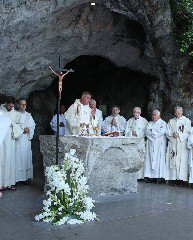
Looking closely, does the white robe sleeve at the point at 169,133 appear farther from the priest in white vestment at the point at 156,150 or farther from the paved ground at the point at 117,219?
the paved ground at the point at 117,219

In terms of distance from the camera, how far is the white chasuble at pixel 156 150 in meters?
10.0

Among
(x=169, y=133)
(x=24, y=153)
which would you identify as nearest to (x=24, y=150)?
(x=24, y=153)

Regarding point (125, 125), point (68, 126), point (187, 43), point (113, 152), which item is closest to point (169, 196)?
point (113, 152)

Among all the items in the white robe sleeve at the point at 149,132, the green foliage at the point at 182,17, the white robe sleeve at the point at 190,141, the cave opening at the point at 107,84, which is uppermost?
the green foliage at the point at 182,17

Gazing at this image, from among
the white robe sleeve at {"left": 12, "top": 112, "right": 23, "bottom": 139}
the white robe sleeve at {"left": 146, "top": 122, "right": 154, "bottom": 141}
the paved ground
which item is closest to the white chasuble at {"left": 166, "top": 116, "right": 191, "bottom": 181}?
the white robe sleeve at {"left": 146, "top": 122, "right": 154, "bottom": 141}

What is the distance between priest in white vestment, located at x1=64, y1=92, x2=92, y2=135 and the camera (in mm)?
8262

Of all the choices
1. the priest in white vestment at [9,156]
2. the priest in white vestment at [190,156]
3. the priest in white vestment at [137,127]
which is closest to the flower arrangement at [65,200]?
the priest in white vestment at [9,156]

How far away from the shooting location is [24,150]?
9617 mm

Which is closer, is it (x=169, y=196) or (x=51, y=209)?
(x=51, y=209)

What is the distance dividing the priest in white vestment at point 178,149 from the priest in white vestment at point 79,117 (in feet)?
8.11

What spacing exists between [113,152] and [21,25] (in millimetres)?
3183

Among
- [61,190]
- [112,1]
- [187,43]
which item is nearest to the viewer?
[61,190]

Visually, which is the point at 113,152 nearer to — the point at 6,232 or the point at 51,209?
the point at 51,209

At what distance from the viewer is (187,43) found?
10.5 m
